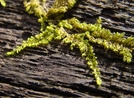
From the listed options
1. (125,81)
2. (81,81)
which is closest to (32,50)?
(81,81)

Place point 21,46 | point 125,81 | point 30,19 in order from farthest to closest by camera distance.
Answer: point 30,19, point 21,46, point 125,81

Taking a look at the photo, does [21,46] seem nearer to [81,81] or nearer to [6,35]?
[6,35]

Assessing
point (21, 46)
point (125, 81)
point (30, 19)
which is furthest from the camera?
point (30, 19)

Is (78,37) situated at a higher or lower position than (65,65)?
higher
